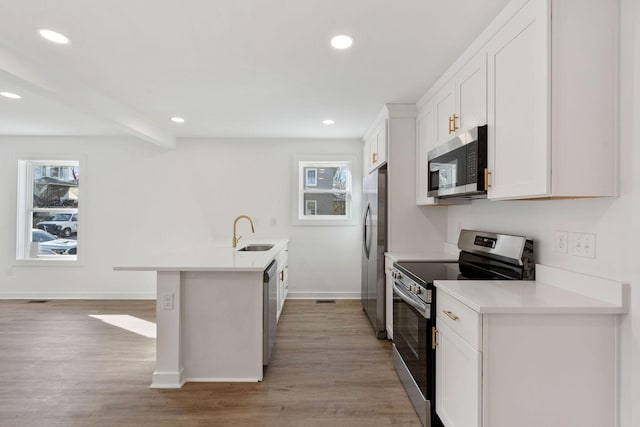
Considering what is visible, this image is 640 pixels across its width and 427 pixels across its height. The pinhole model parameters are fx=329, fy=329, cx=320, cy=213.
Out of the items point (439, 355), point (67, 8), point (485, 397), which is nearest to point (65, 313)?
point (67, 8)

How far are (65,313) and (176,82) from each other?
10.7 feet

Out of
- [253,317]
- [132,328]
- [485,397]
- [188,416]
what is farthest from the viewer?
[132,328]

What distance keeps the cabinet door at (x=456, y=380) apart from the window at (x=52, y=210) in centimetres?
516

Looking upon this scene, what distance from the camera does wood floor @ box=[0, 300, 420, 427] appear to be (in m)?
2.01

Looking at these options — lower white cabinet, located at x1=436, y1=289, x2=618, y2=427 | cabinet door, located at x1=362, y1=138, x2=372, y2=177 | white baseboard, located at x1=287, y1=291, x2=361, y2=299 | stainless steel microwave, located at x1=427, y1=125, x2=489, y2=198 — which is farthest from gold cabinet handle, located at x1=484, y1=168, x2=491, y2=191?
white baseboard, located at x1=287, y1=291, x2=361, y2=299

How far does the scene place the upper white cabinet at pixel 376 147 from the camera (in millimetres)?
3374

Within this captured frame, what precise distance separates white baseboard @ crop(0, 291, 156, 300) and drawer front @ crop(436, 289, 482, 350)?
4297mm

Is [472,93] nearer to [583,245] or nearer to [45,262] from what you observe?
[583,245]

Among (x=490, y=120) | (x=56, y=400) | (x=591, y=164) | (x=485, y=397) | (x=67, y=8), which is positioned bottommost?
(x=56, y=400)

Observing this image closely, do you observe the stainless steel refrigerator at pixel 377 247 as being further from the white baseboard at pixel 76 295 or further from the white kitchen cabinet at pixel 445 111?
the white baseboard at pixel 76 295

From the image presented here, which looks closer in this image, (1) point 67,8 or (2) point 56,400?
(1) point 67,8

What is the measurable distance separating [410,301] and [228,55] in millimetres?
2045

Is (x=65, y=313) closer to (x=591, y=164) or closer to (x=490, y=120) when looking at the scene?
(x=490, y=120)

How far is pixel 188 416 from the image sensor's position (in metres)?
2.01
